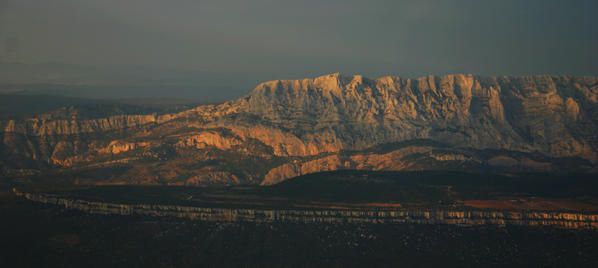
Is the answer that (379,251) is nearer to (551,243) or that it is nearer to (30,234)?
(551,243)

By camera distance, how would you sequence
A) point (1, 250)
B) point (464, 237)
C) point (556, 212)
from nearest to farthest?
point (1, 250)
point (464, 237)
point (556, 212)

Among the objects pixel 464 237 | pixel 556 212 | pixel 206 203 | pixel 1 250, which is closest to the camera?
pixel 1 250

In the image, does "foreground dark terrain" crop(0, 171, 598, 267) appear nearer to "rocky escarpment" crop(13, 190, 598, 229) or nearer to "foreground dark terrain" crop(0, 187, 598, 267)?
"foreground dark terrain" crop(0, 187, 598, 267)

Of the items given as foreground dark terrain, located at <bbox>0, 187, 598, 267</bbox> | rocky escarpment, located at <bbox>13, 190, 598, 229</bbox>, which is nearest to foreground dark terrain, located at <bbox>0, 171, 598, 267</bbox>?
foreground dark terrain, located at <bbox>0, 187, 598, 267</bbox>

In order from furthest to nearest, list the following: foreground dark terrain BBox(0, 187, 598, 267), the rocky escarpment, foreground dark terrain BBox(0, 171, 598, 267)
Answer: the rocky escarpment
foreground dark terrain BBox(0, 171, 598, 267)
foreground dark terrain BBox(0, 187, 598, 267)

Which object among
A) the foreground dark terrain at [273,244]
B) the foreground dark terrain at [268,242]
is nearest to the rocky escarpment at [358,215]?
the foreground dark terrain at [268,242]

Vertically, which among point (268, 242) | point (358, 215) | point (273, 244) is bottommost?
point (273, 244)

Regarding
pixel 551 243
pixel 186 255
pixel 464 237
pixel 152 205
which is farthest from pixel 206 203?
pixel 551 243

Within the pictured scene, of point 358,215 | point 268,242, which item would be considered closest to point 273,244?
point 268,242

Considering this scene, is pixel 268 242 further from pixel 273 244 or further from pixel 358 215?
pixel 358 215
